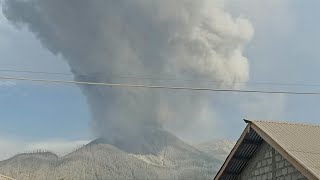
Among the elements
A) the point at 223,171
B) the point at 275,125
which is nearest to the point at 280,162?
the point at 275,125

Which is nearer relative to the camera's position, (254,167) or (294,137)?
(294,137)

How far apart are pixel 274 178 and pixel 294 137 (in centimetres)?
189

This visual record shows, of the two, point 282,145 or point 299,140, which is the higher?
point 299,140

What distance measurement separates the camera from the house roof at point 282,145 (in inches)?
736

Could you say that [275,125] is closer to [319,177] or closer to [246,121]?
[246,121]

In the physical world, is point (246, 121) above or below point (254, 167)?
above

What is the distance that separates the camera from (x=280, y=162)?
20609mm

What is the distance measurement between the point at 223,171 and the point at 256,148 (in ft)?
6.90

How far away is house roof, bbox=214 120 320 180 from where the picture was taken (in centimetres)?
1869

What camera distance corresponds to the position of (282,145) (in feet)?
65.2

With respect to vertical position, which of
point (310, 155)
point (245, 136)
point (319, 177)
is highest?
point (245, 136)

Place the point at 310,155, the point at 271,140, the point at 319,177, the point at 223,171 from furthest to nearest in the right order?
the point at 223,171 < the point at 271,140 < the point at 310,155 < the point at 319,177

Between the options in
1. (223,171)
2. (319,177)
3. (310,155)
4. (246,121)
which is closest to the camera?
(319,177)

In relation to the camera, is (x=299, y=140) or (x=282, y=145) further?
(x=299, y=140)
